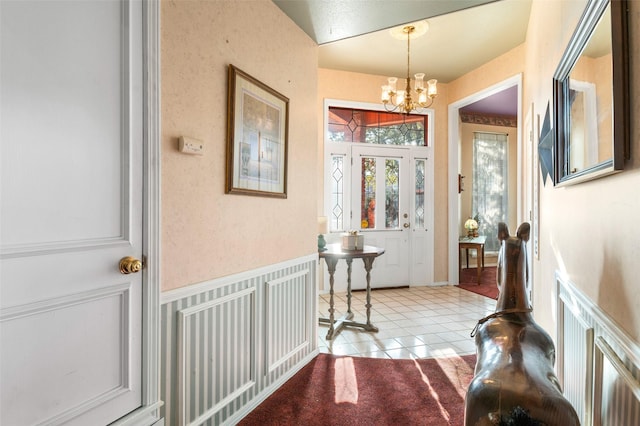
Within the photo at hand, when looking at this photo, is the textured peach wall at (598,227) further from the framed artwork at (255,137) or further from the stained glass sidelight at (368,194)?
the stained glass sidelight at (368,194)

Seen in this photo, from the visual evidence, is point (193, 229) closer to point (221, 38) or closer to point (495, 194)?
point (221, 38)

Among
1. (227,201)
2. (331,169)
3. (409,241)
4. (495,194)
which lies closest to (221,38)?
(227,201)

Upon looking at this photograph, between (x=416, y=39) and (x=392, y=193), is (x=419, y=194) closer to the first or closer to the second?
(x=392, y=193)

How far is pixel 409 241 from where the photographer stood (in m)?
5.70

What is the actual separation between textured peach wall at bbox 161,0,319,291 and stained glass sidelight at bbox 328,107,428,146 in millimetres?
2657

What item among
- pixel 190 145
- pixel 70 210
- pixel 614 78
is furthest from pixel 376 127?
pixel 70 210

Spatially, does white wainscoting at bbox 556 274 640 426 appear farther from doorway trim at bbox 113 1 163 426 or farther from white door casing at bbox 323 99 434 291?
white door casing at bbox 323 99 434 291

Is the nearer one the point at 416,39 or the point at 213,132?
the point at 213,132

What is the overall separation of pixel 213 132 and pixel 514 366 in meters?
1.62

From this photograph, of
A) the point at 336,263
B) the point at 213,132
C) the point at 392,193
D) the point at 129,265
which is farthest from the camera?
the point at 392,193

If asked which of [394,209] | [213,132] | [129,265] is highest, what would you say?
[213,132]

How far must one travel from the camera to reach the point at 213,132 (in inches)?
75.4

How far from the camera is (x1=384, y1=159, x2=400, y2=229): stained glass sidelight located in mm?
5582

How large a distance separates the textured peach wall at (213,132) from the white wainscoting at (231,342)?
0.36 feet
